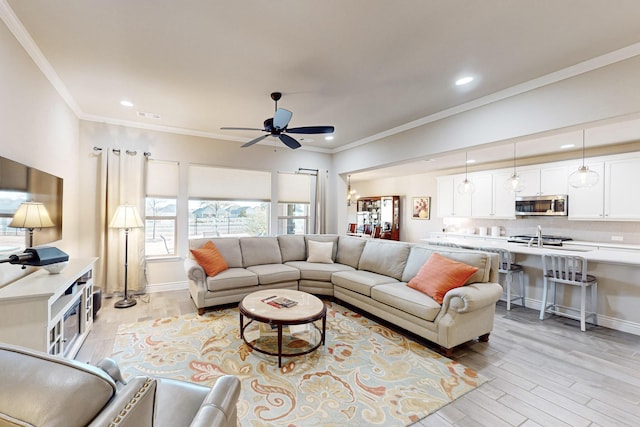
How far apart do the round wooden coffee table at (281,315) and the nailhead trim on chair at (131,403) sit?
1.85m

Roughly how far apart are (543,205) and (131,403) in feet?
23.1

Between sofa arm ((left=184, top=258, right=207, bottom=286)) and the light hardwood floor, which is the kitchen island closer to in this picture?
the light hardwood floor

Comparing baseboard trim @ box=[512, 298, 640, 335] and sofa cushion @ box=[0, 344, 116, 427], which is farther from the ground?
sofa cushion @ box=[0, 344, 116, 427]

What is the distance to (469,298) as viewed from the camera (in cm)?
273

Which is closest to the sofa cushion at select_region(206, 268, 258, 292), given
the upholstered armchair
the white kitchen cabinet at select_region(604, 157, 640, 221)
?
the upholstered armchair

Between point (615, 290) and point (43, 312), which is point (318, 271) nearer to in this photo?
point (43, 312)

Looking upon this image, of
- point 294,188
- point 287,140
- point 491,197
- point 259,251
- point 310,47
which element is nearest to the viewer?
point 310,47

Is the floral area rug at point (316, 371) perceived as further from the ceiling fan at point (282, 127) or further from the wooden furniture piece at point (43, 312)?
the ceiling fan at point (282, 127)

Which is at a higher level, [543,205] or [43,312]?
[543,205]

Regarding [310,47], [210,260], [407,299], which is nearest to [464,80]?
[310,47]

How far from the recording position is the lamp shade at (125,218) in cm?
406

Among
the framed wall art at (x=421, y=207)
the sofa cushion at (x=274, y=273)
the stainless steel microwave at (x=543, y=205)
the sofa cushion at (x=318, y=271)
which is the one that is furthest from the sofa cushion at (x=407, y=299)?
the framed wall art at (x=421, y=207)

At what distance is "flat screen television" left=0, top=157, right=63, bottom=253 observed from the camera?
6.60 ft

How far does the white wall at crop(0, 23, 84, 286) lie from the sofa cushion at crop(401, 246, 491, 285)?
3.92 meters
